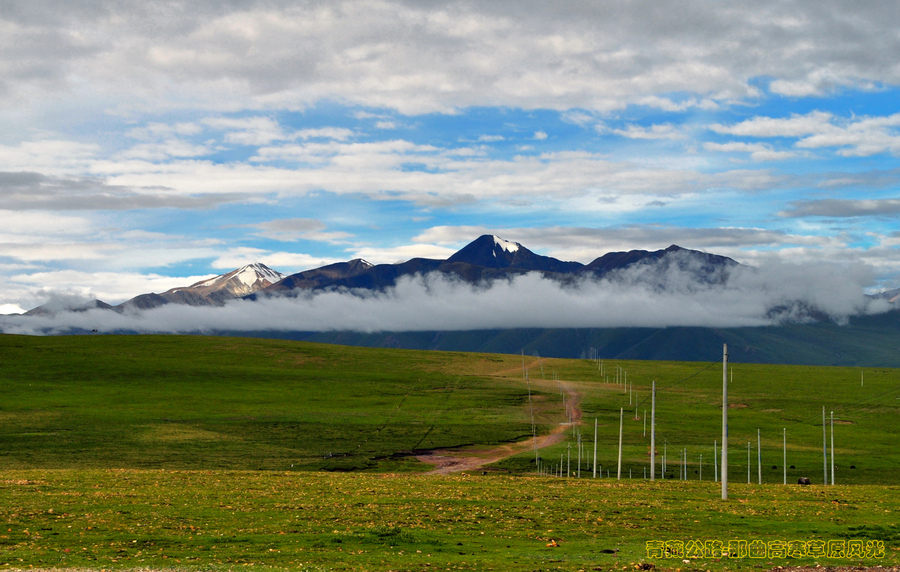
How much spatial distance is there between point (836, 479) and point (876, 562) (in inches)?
3801

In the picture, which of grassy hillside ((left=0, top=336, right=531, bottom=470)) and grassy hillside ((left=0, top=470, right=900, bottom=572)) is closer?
grassy hillside ((left=0, top=470, right=900, bottom=572))

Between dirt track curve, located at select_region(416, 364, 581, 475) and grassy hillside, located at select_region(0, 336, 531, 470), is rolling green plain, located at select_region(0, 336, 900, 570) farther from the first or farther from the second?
dirt track curve, located at select_region(416, 364, 581, 475)

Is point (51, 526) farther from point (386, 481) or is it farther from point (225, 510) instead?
point (386, 481)

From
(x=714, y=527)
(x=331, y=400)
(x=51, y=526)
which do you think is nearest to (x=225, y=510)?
(x=51, y=526)

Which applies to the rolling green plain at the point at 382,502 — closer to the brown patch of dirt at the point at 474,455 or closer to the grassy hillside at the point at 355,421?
the grassy hillside at the point at 355,421

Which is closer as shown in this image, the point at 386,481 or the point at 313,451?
the point at 386,481

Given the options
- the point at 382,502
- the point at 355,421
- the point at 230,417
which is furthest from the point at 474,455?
the point at 382,502

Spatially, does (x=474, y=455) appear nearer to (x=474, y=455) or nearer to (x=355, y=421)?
(x=474, y=455)

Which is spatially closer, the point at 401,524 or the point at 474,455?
the point at 401,524

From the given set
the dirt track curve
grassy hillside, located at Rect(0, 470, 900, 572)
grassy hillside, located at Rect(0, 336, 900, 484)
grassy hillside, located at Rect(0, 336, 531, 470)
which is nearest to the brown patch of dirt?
the dirt track curve

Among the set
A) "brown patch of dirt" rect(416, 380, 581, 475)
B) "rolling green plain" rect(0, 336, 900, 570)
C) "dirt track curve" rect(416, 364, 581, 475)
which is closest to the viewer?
"rolling green plain" rect(0, 336, 900, 570)

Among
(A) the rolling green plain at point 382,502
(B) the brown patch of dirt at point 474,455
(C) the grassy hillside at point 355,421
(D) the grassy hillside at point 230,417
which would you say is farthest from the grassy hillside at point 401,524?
(D) the grassy hillside at point 230,417

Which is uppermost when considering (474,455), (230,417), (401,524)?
(401,524)

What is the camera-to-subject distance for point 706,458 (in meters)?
126
